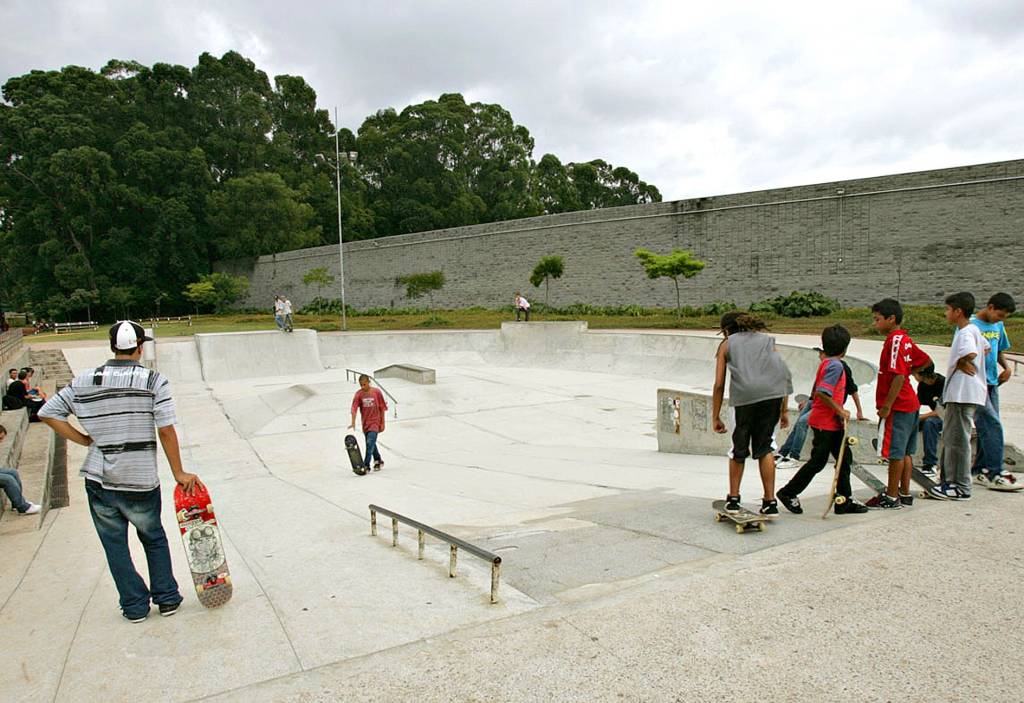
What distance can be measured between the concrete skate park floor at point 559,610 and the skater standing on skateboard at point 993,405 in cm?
47

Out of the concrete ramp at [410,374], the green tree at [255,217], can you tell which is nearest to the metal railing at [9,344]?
the concrete ramp at [410,374]

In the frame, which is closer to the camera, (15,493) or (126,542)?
(126,542)

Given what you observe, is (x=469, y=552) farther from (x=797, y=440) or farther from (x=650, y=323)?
(x=650, y=323)

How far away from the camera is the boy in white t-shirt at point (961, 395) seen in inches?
177

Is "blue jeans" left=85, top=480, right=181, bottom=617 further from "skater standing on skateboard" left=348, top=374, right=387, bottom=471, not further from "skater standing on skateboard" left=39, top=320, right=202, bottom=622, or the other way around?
"skater standing on skateboard" left=348, top=374, right=387, bottom=471

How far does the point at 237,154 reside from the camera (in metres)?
53.8

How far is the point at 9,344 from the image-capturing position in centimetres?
1739

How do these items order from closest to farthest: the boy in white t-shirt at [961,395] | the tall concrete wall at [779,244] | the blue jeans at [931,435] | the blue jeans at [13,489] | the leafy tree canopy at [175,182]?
the boy in white t-shirt at [961,395], the blue jeans at [931,435], the blue jeans at [13,489], the tall concrete wall at [779,244], the leafy tree canopy at [175,182]

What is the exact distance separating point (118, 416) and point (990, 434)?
5727 millimetres

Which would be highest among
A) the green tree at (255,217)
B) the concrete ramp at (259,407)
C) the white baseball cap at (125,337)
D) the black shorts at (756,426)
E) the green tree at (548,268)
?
the green tree at (255,217)

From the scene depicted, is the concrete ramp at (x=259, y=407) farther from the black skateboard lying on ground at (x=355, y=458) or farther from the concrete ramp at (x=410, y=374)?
the black skateboard lying on ground at (x=355, y=458)

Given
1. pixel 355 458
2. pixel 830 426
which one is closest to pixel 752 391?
pixel 830 426

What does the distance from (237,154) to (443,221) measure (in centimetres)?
1827

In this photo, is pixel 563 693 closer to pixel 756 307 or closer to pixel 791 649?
pixel 791 649
